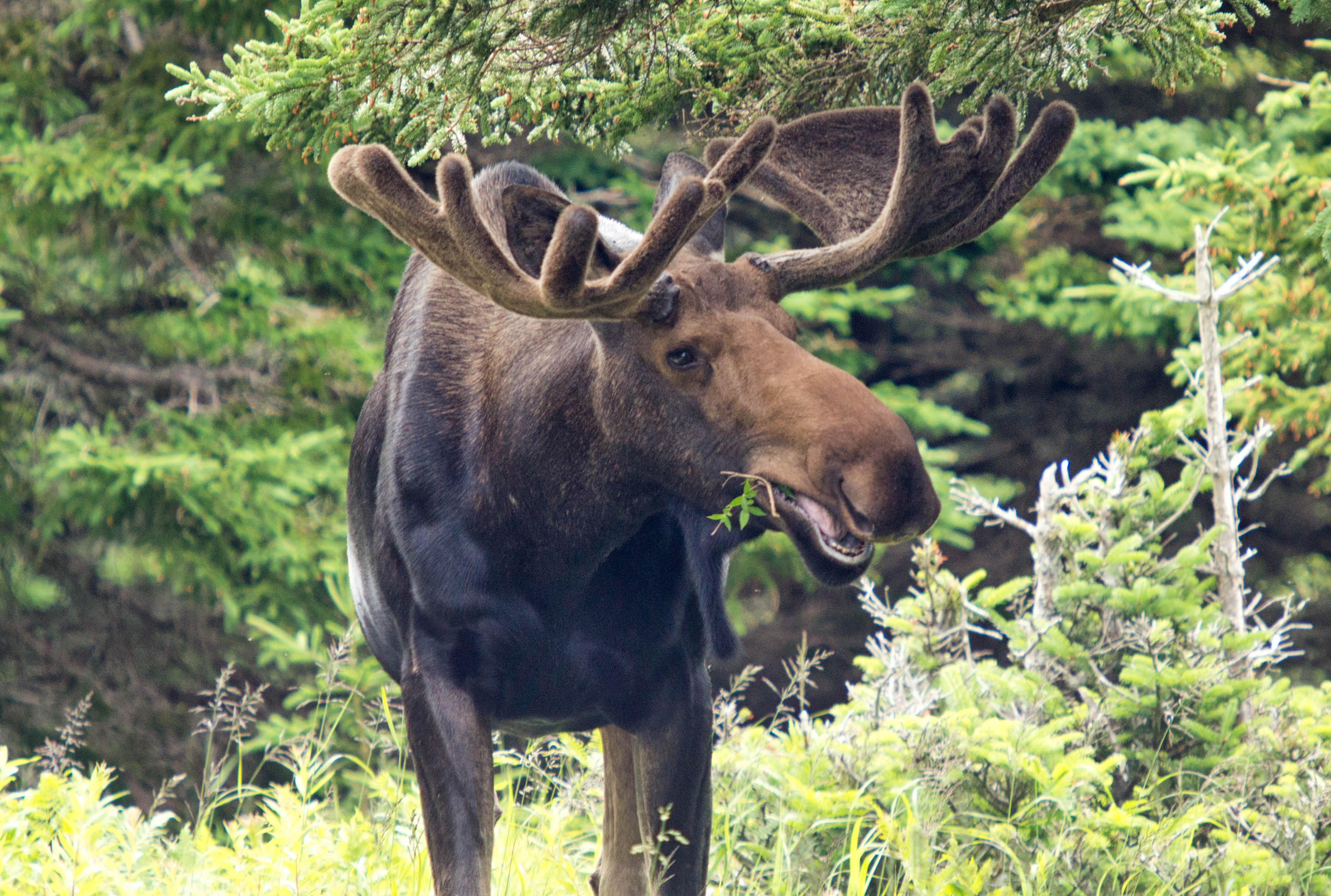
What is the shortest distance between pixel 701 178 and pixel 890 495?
0.87 meters

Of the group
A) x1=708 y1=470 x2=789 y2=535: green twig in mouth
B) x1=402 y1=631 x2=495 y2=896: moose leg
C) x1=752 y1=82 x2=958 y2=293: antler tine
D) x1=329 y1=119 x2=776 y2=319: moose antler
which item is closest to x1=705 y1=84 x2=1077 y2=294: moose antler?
x1=752 y1=82 x2=958 y2=293: antler tine

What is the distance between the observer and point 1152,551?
14.9 feet

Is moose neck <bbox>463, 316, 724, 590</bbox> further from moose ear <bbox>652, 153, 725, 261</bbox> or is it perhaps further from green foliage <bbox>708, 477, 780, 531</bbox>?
moose ear <bbox>652, 153, 725, 261</bbox>

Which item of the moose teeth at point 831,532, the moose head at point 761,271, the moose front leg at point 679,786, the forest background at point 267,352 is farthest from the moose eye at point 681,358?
the forest background at point 267,352

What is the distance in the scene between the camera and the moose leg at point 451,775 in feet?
9.61

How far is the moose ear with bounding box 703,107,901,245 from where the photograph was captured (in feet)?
10.8

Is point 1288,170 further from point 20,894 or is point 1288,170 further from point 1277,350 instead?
point 20,894

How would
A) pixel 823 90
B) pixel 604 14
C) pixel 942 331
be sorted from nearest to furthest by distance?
pixel 604 14 → pixel 823 90 → pixel 942 331

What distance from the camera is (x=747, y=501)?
8.77ft

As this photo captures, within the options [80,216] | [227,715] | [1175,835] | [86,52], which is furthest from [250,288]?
[1175,835]

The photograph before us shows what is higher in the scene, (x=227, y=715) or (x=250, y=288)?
(x=250, y=288)

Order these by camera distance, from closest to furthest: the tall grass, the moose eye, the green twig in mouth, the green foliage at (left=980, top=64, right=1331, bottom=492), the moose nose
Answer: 1. the moose nose
2. the green twig in mouth
3. the moose eye
4. the tall grass
5. the green foliage at (left=980, top=64, right=1331, bottom=492)

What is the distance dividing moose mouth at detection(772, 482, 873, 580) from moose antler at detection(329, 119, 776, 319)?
49cm

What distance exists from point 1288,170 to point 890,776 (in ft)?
11.1
